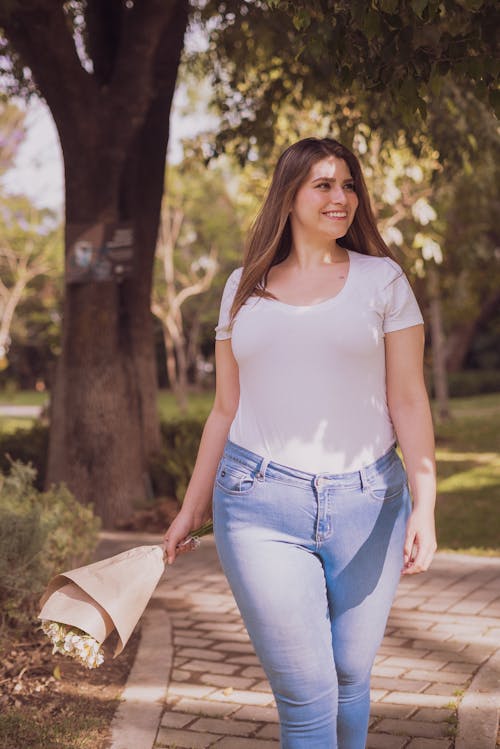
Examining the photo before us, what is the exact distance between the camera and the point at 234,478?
9.29 feet

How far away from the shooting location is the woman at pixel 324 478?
2752mm

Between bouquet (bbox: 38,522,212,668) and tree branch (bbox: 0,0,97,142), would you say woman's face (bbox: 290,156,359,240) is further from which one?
tree branch (bbox: 0,0,97,142)

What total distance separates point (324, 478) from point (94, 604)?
27.9 inches

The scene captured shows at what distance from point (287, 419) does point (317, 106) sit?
12418 millimetres

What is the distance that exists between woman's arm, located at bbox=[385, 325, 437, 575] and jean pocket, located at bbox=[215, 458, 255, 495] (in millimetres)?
421

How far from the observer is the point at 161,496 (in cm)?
1000

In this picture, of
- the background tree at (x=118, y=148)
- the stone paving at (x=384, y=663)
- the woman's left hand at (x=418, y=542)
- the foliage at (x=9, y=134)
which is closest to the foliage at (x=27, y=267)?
the foliage at (x=9, y=134)

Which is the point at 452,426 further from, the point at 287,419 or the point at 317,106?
the point at 287,419

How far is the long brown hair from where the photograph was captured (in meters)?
3.00

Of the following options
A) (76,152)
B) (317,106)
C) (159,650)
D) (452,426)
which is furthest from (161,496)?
(452,426)

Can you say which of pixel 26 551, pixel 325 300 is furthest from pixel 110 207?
pixel 325 300

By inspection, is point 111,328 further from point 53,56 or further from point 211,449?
point 211,449

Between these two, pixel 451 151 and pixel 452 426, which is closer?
pixel 451 151

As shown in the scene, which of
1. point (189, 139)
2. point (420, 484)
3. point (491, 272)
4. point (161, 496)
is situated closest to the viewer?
point (420, 484)
